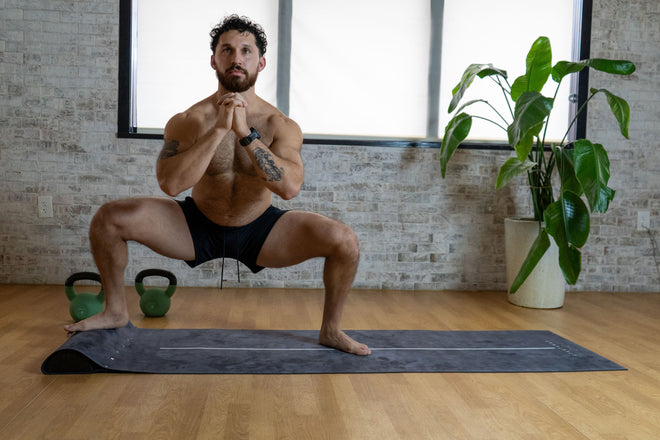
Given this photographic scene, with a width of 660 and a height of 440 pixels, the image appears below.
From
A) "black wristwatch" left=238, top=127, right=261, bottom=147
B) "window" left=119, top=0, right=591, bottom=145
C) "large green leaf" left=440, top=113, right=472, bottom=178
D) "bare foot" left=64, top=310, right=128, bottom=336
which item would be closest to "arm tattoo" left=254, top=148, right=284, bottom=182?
"black wristwatch" left=238, top=127, right=261, bottom=147

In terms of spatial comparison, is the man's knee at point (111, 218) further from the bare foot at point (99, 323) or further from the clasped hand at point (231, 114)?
the clasped hand at point (231, 114)

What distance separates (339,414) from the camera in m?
1.73

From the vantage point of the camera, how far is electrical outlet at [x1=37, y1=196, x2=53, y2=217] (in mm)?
3562

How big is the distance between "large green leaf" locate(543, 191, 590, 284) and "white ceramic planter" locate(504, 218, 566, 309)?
0.28 metres

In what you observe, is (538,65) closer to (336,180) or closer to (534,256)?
(534,256)

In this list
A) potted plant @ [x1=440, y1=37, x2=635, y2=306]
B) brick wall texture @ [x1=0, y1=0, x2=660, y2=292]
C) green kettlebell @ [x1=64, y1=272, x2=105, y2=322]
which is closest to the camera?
green kettlebell @ [x1=64, y1=272, x2=105, y2=322]

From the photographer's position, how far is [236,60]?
7.72 feet

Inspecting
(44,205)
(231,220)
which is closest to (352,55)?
(231,220)

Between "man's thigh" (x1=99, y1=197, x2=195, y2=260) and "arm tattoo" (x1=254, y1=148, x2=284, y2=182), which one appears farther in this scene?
"man's thigh" (x1=99, y1=197, x2=195, y2=260)

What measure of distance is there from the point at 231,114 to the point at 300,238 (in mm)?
528

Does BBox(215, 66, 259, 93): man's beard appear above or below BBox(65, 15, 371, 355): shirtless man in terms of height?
above

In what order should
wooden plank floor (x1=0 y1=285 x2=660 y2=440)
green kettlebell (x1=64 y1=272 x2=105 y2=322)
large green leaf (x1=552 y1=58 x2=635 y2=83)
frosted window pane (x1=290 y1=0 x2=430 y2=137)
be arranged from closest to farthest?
wooden plank floor (x1=0 y1=285 x2=660 y2=440) < green kettlebell (x1=64 y1=272 x2=105 y2=322) < large green leaf (x1=552 y1=58 x2=635 y2=83) < frosted window pane (x1=290 y1=0 x2=430 y2=137)

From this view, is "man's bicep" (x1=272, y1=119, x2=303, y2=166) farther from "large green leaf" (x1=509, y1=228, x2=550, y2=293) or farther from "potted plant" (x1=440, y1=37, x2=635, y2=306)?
"large green leaf" (x1=509, y1=228, x2=550, y2=293)

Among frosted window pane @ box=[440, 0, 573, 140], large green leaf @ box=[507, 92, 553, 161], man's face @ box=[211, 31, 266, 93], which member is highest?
frosted window pane @ box=[440, 0, 573, 140]
